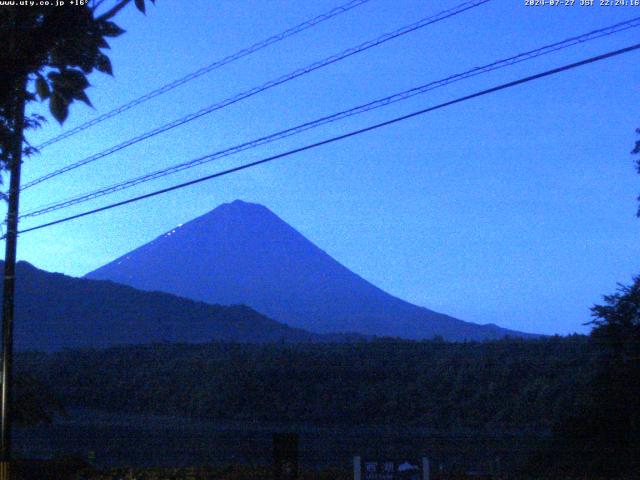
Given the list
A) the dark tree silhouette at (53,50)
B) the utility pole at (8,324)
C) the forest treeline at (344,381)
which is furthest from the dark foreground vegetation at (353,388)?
the dark tree silhouette at (53,50)

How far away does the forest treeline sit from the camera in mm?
31750

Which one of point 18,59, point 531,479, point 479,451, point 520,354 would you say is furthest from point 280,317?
point 18,59

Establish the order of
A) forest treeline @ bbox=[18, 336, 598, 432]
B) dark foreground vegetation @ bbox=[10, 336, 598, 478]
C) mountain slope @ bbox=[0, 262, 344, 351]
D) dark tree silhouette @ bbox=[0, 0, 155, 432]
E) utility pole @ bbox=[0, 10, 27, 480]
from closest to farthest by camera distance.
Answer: dark tree silhouette @ bbox=[0, 0, 155, 432] → utility pole @ bbox=[0, 10, 27, 480] → dark foreground vegetation @ bbox=[10, 336, 598, 478] → forest treeline @ bbox=[18, 336, 598, 432] → mountain slope @ bbox=[0, 262, 344, 351]

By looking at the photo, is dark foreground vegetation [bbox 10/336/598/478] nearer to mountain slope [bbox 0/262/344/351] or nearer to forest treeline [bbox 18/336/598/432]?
forest treeline [bbox 18/336/598/432]

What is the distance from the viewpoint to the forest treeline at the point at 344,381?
31.8m

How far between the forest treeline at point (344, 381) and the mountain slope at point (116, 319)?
609 inches

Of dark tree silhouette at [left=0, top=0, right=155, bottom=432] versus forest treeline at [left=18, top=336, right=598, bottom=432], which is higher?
dark tree silhouette at [left=0, top=0, right=155, bottom=432]

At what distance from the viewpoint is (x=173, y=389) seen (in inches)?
1572

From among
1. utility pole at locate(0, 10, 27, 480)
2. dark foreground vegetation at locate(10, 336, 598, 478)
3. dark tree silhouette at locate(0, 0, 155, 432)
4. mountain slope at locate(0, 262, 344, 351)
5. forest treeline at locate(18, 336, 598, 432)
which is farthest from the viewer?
mountain slope at locate(0, 262, 344, 351)

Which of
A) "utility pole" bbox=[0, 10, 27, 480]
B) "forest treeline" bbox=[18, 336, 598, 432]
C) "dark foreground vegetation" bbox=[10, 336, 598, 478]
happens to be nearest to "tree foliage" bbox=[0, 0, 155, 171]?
"utility pole" bbox=[0, 10, 27, 480]

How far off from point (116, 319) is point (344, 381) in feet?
104

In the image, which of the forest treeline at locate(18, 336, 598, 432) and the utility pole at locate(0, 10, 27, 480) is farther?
the forest treeline at locate(18, 336, 598, 432)

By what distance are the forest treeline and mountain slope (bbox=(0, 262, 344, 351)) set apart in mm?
15459

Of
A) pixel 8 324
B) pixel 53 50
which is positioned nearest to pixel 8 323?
pixel 8 324
